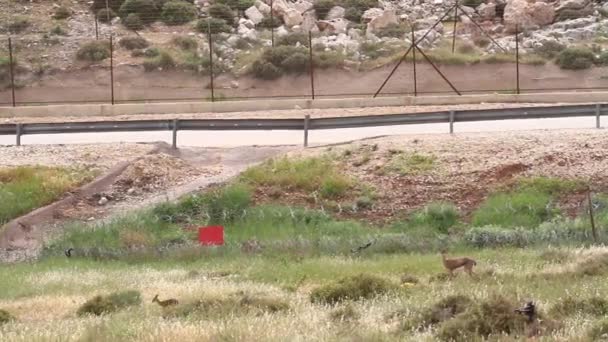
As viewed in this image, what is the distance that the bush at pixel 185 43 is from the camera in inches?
2261

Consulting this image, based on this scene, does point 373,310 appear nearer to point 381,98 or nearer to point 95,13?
point 381,98

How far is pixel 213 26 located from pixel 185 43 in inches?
190

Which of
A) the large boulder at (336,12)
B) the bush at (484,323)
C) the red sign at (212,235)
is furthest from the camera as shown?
the large boulder at (336,12)

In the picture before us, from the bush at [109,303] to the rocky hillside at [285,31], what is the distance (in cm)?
3778

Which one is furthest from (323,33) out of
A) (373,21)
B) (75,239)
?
(75,239)

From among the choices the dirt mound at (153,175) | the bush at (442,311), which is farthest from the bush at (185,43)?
the bush at (442,311)

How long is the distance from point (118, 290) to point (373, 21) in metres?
48.3

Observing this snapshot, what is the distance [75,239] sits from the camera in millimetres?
24531

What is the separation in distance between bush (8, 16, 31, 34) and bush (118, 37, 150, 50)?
26.8ft

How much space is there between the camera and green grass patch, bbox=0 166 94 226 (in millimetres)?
26625

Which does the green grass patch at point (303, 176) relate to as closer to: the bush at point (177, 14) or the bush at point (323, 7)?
the bush at point (177, 14)

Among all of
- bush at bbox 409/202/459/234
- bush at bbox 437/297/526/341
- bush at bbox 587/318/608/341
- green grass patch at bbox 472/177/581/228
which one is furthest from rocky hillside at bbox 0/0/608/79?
bush at bbox 587/318/608/341

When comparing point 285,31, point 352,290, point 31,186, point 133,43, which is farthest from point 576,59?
point 352,290

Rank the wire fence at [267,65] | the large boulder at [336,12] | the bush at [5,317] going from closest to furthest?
1. the bush at [5,317]
2. the wire fence at [267,65]
3. the large boulder at [336,12]
